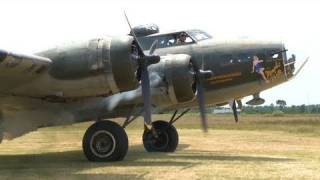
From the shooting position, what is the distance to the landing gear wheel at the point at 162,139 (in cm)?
1623

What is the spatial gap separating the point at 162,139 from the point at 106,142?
4828mm

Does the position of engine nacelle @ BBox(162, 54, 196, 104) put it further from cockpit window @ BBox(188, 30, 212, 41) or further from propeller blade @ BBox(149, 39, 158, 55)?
cockpit window @ BBox(188, 30, 212, 41)

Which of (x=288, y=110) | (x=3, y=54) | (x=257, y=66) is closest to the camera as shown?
(x=3, y=54)

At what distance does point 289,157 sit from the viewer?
1364 centimetres

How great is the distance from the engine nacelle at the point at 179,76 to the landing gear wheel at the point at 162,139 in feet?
10.8

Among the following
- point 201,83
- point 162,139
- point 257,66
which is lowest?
point 162,139

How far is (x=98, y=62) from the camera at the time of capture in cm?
1076

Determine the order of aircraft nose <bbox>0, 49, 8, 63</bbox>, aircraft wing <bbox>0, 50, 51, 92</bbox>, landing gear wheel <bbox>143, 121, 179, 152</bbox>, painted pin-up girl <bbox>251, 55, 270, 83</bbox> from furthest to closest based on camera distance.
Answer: landing gear wheel <bbox>143, 121, 179, 152</bbox>
painted pin-up girl <bbox>251, 55, 270, 83</bbox>
aircraft wing <bbox>0, 50, 51, 92</bbox>
aircraft nose <bbox>0, 49, 8, 63</bbox>

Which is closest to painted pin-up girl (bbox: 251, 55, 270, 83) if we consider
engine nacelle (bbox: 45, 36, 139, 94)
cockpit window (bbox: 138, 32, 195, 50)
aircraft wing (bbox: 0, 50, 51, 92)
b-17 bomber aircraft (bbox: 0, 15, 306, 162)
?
b-17 bomber aircraft (bbox: 0, 15, 306, 162)

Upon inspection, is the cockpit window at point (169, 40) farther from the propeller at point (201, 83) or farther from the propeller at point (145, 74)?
the propeller at point (145, 74)

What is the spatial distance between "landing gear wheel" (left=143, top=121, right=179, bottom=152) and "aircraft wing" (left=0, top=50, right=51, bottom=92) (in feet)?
19.6

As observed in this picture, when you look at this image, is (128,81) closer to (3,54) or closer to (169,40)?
(3,54)

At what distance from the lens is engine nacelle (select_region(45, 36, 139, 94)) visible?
10750mm

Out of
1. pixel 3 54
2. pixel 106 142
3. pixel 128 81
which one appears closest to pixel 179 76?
pixel 128 81
